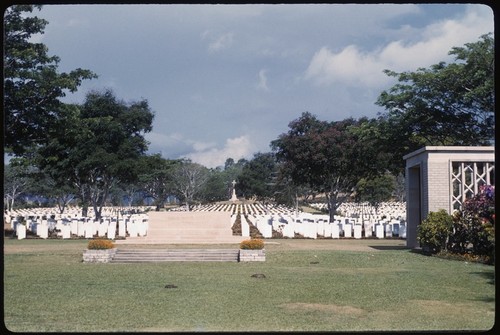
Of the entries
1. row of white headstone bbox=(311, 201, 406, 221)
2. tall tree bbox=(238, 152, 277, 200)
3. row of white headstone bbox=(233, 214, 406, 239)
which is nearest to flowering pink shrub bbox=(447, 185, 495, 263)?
row of white headstone bbox=(233, 214, 406, 239)

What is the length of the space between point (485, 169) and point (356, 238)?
373 inches

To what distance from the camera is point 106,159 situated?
103 feet

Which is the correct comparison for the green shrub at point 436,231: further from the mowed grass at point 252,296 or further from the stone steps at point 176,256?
the stone steps at point 176,256

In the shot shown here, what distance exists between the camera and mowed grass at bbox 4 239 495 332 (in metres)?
8.52

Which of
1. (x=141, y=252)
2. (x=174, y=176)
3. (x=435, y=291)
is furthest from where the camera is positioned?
(x=174, y=176)

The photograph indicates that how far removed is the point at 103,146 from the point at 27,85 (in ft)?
32.4

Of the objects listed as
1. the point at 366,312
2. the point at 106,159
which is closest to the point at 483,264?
the point at 366,312

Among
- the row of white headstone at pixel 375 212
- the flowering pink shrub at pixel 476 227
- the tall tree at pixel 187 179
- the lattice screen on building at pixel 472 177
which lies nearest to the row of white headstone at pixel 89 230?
the lattice screen on building at pixel 472 177

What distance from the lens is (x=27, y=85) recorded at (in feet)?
74.8

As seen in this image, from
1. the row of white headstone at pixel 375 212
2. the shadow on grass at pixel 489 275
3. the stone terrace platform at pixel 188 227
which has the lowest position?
the shadow on grass at pixel 489 275

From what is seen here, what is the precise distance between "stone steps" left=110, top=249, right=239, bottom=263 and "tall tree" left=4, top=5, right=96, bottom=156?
7633mm

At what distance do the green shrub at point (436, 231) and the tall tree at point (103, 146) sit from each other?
1694cm

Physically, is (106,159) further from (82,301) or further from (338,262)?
(82,301)

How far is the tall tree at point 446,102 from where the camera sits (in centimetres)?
2638
